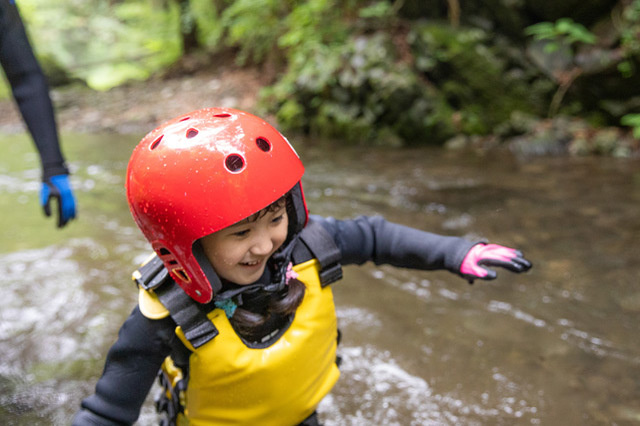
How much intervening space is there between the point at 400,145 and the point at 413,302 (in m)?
4.62

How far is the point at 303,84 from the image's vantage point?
8.59 meters

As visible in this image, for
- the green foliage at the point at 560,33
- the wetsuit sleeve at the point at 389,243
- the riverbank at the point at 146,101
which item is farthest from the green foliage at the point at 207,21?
the wetsuit sleeve at the point at 389,243

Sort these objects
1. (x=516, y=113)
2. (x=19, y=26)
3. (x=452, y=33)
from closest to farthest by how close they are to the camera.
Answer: (x=19, y=26) < (x=516, y=113) < (x=452, y=33)

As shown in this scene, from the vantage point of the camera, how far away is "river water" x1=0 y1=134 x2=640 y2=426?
7.95 feet

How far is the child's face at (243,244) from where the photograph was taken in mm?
1575

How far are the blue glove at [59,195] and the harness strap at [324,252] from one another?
1.64 metres

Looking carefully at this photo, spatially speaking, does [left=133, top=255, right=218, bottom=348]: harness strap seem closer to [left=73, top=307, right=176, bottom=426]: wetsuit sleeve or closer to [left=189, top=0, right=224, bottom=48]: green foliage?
[left=73, top=307, right=176, bottom=426]: wetsuit sleeve

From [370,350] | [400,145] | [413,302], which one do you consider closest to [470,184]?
[400,145]

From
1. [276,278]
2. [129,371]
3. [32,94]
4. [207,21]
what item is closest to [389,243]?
[276,278]

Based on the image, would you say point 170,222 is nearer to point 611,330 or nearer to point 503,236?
point 611,330

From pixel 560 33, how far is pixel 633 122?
1.87 m

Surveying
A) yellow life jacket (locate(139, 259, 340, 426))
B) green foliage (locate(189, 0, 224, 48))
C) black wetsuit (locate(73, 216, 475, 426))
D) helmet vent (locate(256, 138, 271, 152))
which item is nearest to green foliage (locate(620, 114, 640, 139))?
yellow life jacket (locate(139, 259, 340, 426))

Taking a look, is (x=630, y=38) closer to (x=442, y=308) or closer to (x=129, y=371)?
(x=442, y=308)

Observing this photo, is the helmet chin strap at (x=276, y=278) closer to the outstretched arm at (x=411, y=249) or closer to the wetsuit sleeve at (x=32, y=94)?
the outstretched arm at (x=411, y=249)
